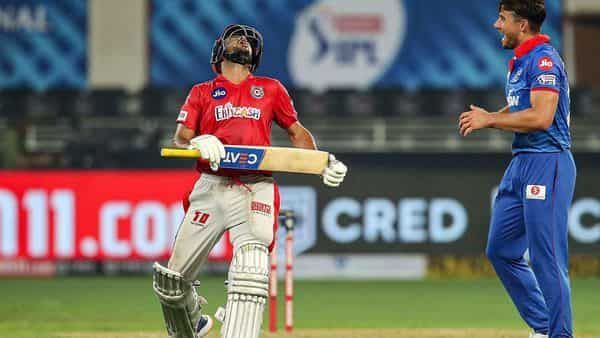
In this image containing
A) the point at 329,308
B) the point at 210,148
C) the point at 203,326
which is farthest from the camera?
the point at 329,308

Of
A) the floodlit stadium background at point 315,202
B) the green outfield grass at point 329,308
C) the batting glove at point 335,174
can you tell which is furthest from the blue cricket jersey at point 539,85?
the floodlit stadium background at point 315,202

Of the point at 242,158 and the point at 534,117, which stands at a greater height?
the point at 534,117

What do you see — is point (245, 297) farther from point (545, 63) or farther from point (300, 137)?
point (545, 63)

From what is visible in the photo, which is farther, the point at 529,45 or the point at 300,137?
the point at 300,137

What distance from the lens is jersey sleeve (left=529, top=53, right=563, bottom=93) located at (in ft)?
23.9

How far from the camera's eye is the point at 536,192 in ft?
24.3

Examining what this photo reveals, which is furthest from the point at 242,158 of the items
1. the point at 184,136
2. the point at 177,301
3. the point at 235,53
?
the point at 177,301

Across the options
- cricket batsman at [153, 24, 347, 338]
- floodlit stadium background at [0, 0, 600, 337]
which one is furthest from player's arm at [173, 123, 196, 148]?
floodlit stadium background at [0, 0, 600, 337]

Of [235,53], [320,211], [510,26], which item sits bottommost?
[320,211]

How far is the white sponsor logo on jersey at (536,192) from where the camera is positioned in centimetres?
740

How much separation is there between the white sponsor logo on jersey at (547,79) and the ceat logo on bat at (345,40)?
665 inches

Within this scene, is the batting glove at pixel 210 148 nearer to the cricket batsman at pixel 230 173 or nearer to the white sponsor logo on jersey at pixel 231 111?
the cricket batsman at pixel 230 173

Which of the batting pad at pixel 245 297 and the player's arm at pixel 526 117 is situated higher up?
the player's arm at pixel 526 117

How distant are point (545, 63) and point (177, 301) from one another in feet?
7.90
